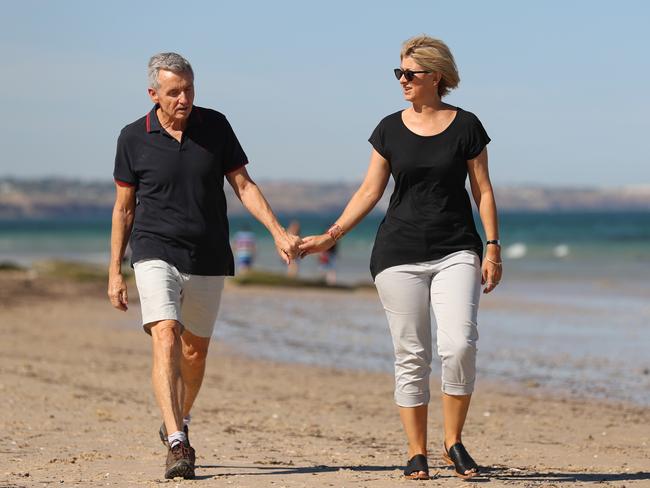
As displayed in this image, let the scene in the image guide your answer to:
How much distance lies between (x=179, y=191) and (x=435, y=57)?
60.8 inches

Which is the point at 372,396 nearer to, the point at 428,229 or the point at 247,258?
the point at 428,229

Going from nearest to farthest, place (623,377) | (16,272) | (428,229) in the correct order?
(428,229)
(623,377)
(16,272)

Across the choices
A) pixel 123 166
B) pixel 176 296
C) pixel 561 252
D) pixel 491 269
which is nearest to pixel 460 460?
pixel 491 269

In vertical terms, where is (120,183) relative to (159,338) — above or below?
above

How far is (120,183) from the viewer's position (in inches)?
264

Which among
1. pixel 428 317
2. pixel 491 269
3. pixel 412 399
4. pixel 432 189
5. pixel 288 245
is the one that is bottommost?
pixel 412 399

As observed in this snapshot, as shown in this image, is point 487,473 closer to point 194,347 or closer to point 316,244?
point 316,244

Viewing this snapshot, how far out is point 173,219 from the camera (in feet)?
21.5

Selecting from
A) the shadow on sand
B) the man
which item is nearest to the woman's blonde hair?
the man

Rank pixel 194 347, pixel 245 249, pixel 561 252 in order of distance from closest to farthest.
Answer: pixel 194 347
pixel 245 249
pixel 561 252

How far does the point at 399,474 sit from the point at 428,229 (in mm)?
1395

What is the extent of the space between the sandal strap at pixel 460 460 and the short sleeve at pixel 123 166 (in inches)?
89.3

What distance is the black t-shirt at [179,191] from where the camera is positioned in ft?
21.5

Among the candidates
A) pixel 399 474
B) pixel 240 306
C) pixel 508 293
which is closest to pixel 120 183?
pixel 399 474
